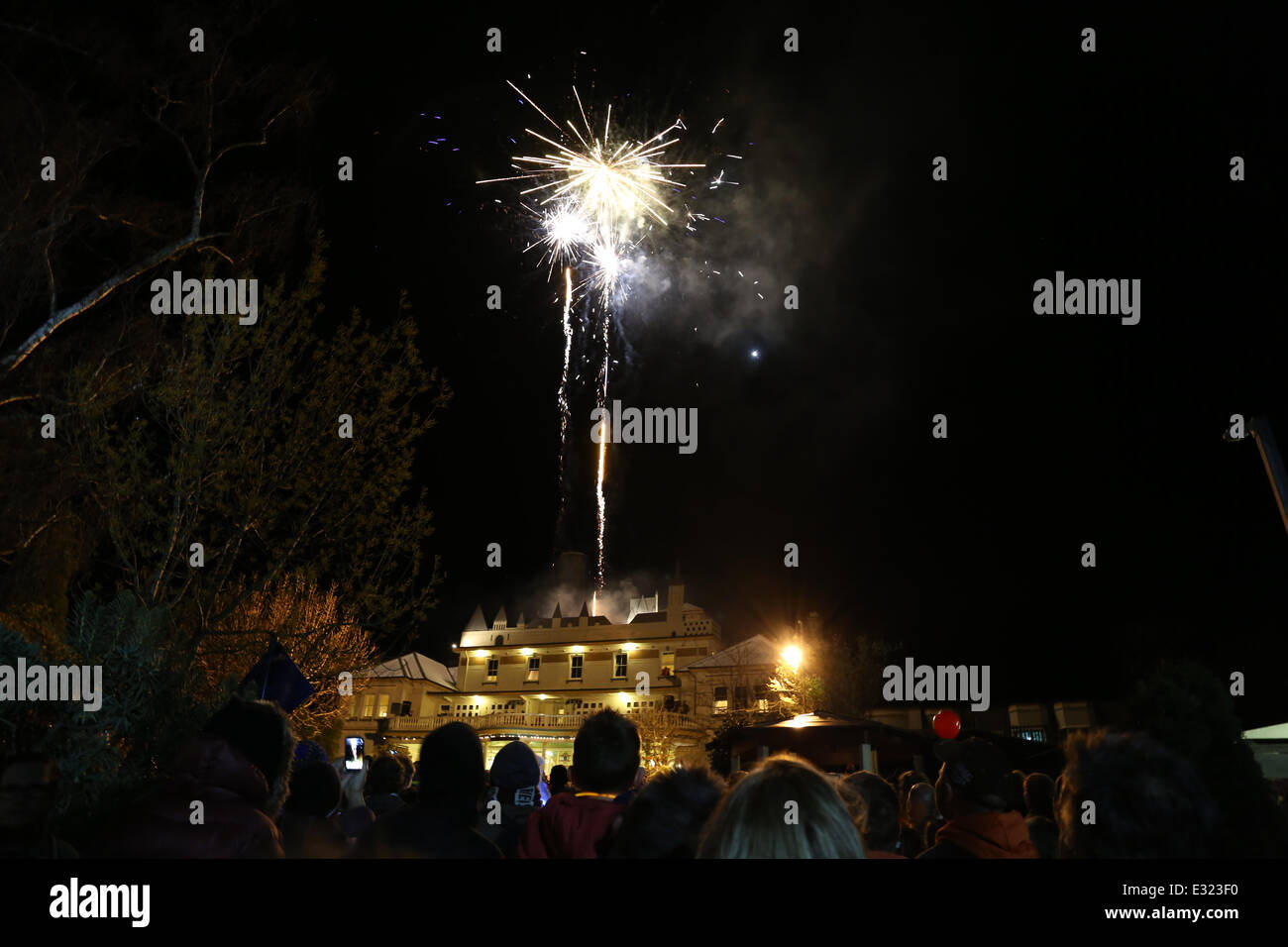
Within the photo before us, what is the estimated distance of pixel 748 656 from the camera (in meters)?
35.7

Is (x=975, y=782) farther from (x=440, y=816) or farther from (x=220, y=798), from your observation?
(x=220, y=798)

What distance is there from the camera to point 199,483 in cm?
999

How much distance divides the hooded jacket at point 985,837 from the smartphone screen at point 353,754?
4886mm

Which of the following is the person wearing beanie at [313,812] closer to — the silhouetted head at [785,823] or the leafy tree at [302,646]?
the silhouetted head at [785,823]

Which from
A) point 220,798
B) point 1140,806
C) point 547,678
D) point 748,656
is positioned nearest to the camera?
point 1140,806

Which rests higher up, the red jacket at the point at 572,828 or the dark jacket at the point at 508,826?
the red jacket at the point at 572,828

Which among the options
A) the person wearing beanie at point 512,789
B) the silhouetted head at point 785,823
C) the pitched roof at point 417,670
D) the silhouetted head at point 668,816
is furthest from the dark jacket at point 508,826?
the pitched roof at point 417,670

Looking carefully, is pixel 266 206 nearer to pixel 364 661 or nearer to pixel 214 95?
pixel 214 95

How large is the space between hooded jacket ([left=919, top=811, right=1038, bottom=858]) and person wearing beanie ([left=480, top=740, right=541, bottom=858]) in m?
2.37

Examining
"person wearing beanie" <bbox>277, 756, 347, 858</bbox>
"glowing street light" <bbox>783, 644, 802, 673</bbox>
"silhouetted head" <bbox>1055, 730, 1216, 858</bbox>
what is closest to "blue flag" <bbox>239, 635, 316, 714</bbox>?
"person wearing beanie" <bbox>277, 756, 347, 858</bbox>

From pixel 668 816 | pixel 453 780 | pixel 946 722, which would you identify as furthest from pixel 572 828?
pixel 946 722

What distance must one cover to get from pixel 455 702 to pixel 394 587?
1665 inches

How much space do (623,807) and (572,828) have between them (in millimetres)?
227

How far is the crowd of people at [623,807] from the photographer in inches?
69.8
